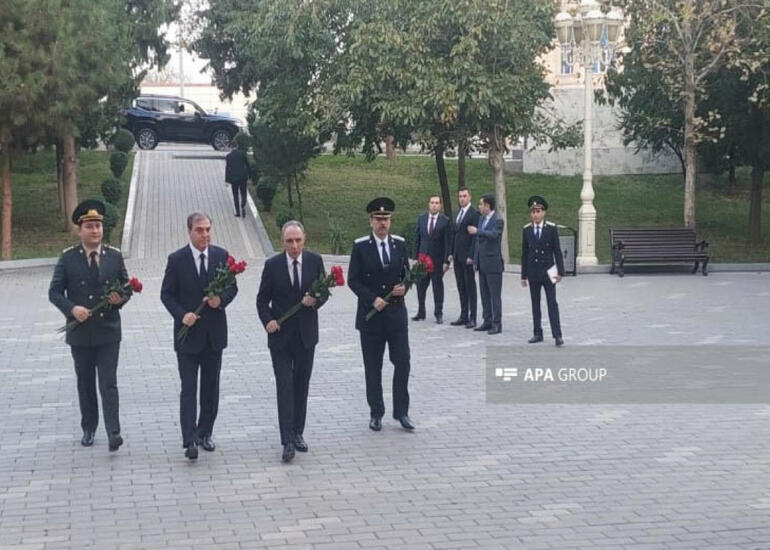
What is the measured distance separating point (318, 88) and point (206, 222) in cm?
1723

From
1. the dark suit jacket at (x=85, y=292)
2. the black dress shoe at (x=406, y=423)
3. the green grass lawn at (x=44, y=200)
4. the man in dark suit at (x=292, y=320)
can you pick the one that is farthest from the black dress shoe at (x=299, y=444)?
the green grass lawn at (x=44, y=200)

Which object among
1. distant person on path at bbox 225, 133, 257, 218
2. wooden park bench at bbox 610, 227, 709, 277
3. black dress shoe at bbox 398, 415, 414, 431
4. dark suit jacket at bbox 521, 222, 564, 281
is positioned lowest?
black dress shoe at bbox 398, 415, 414, 431

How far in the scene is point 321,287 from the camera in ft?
29.0

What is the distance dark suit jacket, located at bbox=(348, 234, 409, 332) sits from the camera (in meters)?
9.66

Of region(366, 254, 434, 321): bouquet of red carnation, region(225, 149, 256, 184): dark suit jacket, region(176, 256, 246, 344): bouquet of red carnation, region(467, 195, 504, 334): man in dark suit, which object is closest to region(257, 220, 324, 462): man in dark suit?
region(176, 256, 246, 344): bouquet of red carnation

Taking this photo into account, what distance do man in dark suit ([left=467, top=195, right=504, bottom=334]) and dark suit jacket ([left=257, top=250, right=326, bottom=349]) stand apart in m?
6.06

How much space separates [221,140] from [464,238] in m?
27.6

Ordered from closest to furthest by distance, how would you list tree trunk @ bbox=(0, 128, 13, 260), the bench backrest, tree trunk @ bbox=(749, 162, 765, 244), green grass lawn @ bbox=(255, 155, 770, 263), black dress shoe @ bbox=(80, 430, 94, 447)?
black dress shoe @ bbox=(80, 430, 94, 447), the bench backrest, tree trunk @ bbox=(0, 128, 13, 260), tree trunk @ bbox=(749, 162, 765, 244), green grass lawn @ bbox=(255, 155, 770, 263)

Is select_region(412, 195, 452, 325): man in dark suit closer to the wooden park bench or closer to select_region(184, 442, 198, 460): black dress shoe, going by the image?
select_region(184, 442, 198, 460): black dress shoe

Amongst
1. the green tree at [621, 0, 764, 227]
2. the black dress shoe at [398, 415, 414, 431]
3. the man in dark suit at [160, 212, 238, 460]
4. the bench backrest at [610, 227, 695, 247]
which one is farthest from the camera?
the green tree at [621, 0, 764, 227]

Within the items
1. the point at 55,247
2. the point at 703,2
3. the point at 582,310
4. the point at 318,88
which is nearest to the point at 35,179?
the point at 55,247

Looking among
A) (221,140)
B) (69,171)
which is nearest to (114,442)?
(69,171)

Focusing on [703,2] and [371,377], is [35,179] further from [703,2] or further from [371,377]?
[371,377]

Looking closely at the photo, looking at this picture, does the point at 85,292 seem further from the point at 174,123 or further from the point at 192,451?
the point at 174,123
